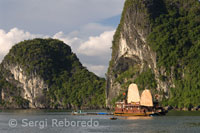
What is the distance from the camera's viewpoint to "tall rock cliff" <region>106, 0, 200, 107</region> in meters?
112

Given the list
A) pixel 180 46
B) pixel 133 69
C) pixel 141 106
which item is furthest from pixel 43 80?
pixel 141 106

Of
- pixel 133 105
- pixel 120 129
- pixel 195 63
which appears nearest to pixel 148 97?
pixel 133 105

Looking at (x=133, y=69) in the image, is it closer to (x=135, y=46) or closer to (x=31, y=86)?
(x=135, y=46)

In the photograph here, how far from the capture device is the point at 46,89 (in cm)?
16462

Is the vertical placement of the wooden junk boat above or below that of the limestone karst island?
below

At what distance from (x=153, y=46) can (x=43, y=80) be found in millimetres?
61822

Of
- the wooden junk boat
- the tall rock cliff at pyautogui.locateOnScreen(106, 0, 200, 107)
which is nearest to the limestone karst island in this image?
the tall rock cliff at pyautogui.locateOnScreen(106, 0, 200, 107)

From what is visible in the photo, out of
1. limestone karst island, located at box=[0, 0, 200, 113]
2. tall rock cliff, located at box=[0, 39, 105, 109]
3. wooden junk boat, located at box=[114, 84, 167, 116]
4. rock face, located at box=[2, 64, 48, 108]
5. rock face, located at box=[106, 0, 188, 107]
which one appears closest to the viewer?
wooden junk boat, located at box=[114, 84, 167, 116]

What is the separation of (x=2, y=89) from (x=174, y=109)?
90.4m

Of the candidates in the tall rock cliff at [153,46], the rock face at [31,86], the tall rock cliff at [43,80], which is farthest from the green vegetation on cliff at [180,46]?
the rock face at [31,86]

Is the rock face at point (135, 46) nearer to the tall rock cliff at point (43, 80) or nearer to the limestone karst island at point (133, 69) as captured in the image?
the limestone karst island at point (133, 69)

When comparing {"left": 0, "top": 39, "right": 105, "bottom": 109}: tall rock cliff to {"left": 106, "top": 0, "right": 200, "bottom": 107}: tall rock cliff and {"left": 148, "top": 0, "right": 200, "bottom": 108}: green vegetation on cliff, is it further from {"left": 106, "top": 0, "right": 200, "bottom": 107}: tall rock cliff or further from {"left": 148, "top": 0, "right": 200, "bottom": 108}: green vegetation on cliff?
{"left": 148, "top": 0, "right": 200, "bottom": 108}: green vegetation on cliff

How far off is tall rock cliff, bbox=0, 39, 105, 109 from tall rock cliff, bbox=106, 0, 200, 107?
24992 mm

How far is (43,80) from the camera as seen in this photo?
164375 millimetres
